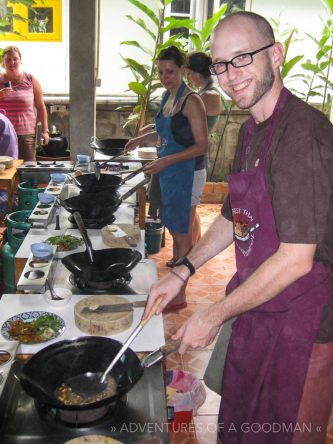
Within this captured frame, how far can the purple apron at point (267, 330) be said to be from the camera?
1.73 m

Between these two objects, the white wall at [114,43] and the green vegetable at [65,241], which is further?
the white wall at [114,43]

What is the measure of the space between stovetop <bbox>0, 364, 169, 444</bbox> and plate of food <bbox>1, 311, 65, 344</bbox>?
303 millimetres

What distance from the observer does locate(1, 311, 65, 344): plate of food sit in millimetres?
2045

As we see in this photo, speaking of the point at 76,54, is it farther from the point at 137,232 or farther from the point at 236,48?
the point at 236,48

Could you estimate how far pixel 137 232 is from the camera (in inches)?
122

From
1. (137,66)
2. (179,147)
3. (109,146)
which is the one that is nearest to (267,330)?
(179,147)

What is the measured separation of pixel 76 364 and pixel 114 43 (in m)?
6.89

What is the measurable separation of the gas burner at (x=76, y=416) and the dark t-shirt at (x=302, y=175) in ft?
2.61

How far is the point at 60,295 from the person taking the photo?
2377 mm

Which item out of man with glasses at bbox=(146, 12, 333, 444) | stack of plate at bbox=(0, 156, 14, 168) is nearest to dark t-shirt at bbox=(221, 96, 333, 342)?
man with glasses at bbox=(146, 12, 333, 444)

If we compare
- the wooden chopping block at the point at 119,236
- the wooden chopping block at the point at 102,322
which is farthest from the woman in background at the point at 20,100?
the wooden chopping block at the point at 102,322

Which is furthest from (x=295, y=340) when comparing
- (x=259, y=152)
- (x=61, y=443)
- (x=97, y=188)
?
(x=97, y=188)

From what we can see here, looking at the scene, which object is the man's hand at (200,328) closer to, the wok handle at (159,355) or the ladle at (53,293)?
the wok handle at (159,355)

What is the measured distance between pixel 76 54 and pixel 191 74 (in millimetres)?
1625
